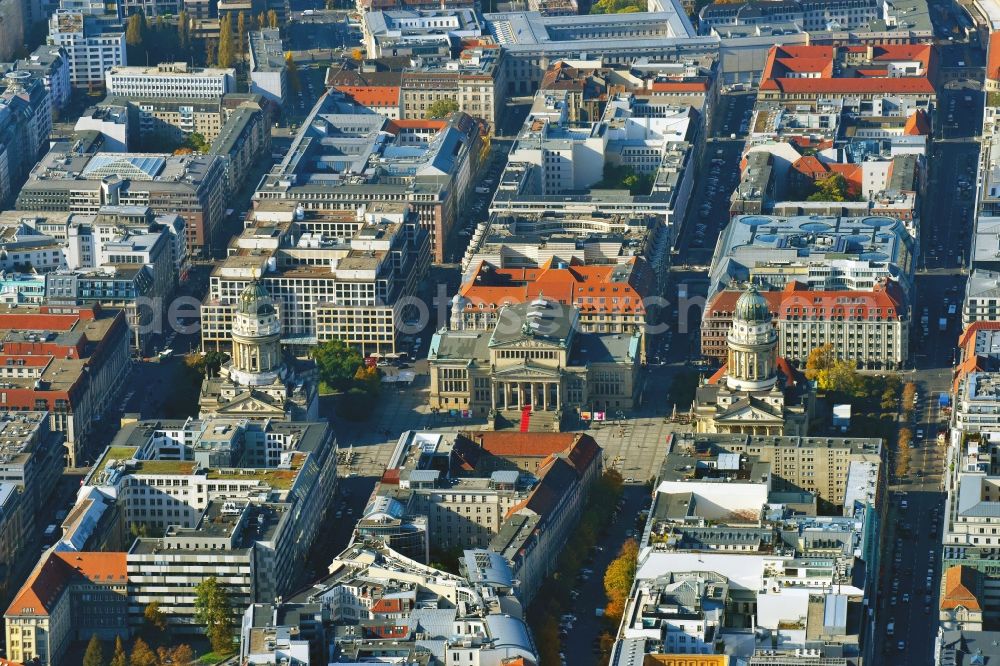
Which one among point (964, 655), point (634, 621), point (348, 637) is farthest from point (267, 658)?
point (964, 655)

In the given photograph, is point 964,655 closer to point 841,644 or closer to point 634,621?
point 841,644

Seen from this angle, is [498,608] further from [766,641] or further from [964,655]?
[964,655]

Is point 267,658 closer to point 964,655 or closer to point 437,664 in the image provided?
point 437,664

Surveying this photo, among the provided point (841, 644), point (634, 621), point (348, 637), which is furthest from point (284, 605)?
point (841, 644)

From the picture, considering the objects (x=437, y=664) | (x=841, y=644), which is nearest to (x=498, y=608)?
(x=437, y=664)

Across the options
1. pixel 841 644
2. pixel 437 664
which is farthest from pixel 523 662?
pixel 841 644

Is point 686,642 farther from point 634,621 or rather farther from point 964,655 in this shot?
point 964,655
